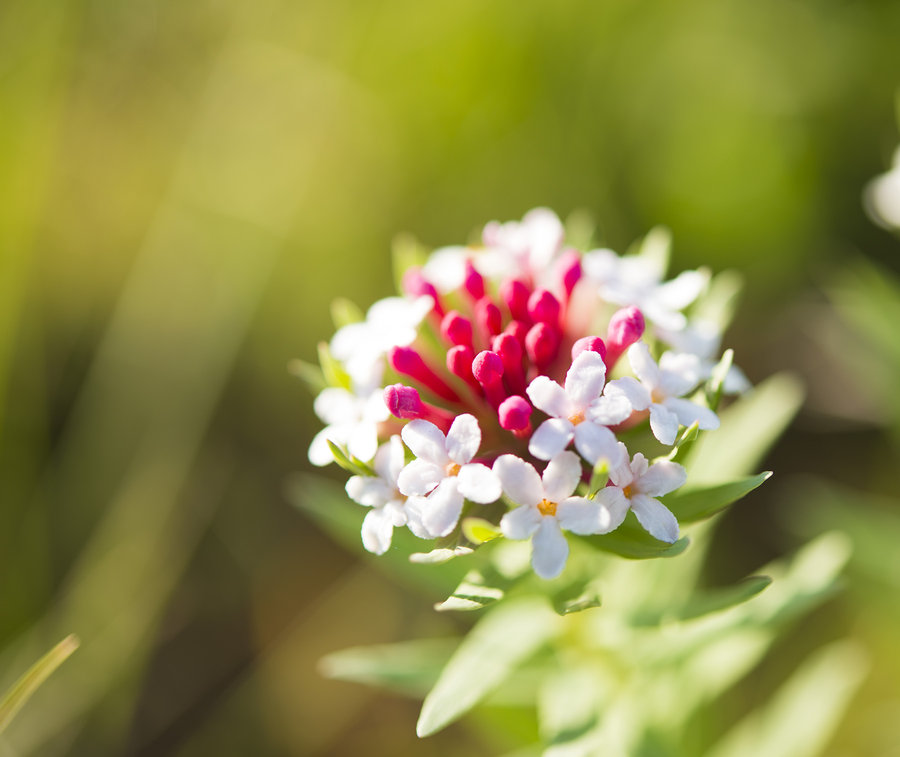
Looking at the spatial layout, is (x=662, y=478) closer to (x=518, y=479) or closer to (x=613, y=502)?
(x=613, y=502)

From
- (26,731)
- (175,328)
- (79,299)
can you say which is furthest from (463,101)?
(26,731)

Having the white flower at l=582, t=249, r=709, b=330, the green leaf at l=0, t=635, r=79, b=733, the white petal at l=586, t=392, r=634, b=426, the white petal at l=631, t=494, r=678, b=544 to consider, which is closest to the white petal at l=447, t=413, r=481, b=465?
the white petal at l=586, t=392, r=634, b=426

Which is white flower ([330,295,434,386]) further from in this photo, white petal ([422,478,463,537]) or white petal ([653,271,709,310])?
white petal ([653,271,709,310])

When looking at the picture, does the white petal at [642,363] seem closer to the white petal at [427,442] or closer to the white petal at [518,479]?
the white petal at [518,479]

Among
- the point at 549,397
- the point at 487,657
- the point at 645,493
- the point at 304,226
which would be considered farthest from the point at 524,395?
the point at 304,226

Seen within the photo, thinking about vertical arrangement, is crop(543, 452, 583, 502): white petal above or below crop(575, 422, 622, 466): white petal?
below

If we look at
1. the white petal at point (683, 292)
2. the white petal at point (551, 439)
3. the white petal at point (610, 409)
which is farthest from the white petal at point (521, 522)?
the white petal at point (683, 292)

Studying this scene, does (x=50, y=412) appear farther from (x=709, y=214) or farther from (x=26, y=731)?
(x=709, y=214)
